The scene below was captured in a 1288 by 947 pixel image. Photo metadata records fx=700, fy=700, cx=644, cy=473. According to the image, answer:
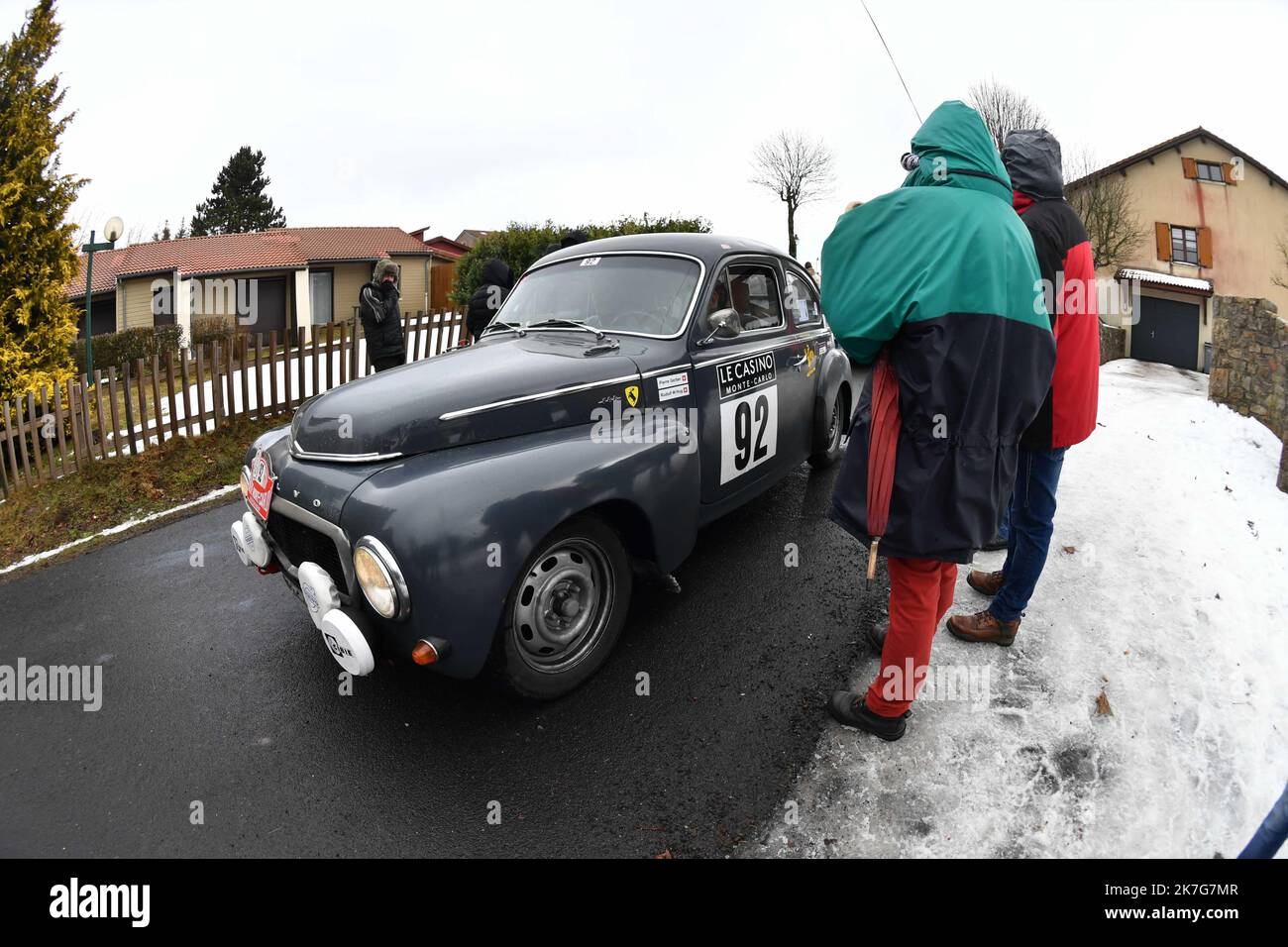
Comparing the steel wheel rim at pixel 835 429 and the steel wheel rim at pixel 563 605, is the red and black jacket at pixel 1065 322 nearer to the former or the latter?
the steel wheel rim at pixel 563 605

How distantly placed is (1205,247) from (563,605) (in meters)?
38.3

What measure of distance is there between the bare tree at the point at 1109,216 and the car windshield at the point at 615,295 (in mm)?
31251

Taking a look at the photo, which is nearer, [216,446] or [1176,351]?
[216,446]

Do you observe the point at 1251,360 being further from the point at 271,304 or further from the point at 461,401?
the point at 271,304

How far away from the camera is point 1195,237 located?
30.9m

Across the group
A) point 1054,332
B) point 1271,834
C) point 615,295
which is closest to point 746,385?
point 615,295

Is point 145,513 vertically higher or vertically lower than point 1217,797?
higher

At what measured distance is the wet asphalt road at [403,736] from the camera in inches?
105

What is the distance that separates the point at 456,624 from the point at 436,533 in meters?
0.36
